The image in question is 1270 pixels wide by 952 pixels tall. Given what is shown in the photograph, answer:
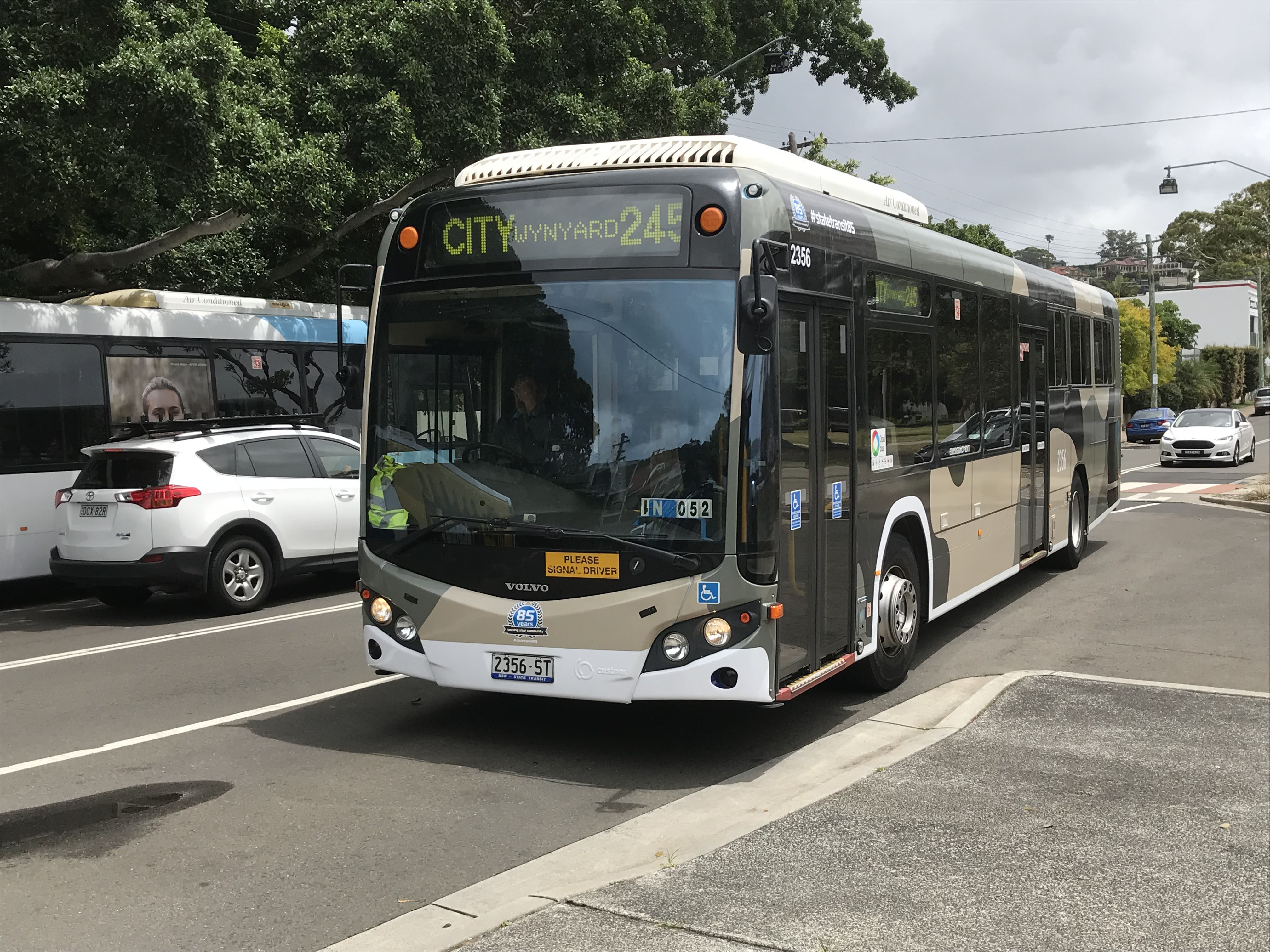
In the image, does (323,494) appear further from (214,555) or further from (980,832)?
(980,832)

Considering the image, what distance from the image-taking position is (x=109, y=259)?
17453mm

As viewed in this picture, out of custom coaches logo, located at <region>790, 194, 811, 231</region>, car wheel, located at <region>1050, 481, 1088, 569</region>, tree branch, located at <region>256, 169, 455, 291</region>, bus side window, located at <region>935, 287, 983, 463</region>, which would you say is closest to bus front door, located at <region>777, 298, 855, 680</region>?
custom coaches logo, located at <region>790, 194, 811, 231</region>

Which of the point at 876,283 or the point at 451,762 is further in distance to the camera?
the point at 876,283

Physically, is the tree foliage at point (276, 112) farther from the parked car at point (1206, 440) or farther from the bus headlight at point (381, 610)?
the parked car at point (1206, 440)

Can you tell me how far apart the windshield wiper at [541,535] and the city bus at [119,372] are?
3967mm

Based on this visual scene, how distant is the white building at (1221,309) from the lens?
10044 centimetres

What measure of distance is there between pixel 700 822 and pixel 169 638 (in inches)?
264

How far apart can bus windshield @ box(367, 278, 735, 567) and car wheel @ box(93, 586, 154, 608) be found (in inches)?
260

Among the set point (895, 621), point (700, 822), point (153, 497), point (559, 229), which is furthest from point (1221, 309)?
point (700, 822)

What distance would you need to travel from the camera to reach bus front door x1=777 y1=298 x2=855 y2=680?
6.81 meters

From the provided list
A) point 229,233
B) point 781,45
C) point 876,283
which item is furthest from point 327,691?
point 781,45

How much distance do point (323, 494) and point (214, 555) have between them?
4.68ft

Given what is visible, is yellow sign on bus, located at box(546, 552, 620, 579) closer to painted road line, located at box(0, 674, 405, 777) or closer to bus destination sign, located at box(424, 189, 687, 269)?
painted road line, located at box(0, 674, 405, 777)

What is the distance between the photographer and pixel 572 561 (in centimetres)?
664
